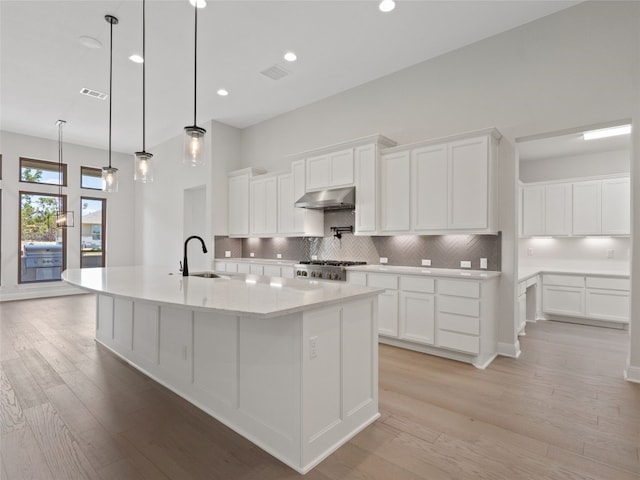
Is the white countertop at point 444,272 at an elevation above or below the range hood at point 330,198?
below

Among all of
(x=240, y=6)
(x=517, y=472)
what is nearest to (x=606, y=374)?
(x=517, y=472)

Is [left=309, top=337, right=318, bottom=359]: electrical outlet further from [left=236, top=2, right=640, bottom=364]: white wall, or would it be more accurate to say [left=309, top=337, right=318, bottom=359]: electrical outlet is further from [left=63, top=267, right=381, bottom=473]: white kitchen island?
[left=236, top=2, right=640, bottom=364]: white wall

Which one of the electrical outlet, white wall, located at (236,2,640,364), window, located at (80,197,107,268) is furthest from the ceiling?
the electrical outlet

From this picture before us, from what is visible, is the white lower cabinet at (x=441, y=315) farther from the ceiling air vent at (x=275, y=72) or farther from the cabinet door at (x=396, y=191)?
the ceiling air vent at (x=275, y=72)

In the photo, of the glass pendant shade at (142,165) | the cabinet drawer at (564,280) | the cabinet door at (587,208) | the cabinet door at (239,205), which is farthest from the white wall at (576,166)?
the glass pendant shade at (142,165)

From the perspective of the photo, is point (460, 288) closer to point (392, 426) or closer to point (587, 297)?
point (392, 426)

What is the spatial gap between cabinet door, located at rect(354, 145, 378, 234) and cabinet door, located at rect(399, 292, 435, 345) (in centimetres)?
107

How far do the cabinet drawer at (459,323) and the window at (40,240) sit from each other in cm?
865

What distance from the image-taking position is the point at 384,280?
13.4 feet

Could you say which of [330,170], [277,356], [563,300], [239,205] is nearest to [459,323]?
[277,356]

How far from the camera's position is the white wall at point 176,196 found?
258 inches

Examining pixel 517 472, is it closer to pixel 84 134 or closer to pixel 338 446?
pixel 338 446

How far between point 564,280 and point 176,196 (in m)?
7.82

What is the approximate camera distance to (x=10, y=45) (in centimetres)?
403
